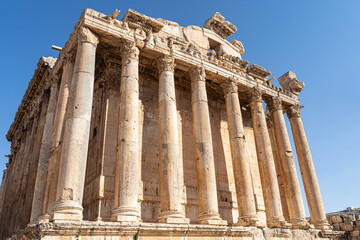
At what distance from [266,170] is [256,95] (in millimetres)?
4277

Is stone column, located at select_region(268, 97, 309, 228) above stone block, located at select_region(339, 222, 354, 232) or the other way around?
above

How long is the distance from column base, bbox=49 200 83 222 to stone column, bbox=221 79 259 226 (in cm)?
684

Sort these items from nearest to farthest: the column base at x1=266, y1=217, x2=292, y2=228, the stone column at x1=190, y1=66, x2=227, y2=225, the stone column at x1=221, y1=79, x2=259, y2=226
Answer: the stone column at x1=190, y1=66, x2=227, y2=225 < the stone column at x1=221, y1=79, x2=259, y2=226 < the column base at x1=266, y1=217, x2=292, y2=228

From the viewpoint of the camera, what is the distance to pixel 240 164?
12992 mm

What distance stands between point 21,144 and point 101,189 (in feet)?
40.9

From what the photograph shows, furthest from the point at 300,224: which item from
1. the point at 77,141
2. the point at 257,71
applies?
the point at 77,141

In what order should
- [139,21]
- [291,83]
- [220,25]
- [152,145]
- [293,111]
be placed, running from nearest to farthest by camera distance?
[139,21], [152,145], [293,111], [220,25], [291,83]

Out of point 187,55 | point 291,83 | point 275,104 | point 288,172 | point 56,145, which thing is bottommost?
point 288,172

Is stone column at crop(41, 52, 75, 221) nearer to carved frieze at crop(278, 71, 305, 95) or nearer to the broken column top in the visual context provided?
the broken column top

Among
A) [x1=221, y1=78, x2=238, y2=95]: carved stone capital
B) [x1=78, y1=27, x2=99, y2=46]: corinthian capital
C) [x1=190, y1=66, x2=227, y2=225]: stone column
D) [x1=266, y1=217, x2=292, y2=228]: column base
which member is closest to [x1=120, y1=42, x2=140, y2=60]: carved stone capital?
[x1=78, y1=27, x2=99, y2=46]: corinthian capital

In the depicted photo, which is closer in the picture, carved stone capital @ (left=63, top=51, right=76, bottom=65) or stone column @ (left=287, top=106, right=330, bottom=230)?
carved stone capital @ (left=63, top=51, right=76, bottom=65)

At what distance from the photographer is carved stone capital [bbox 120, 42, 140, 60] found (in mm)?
11625

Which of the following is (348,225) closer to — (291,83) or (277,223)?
(277,223)

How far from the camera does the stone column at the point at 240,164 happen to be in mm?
12062
